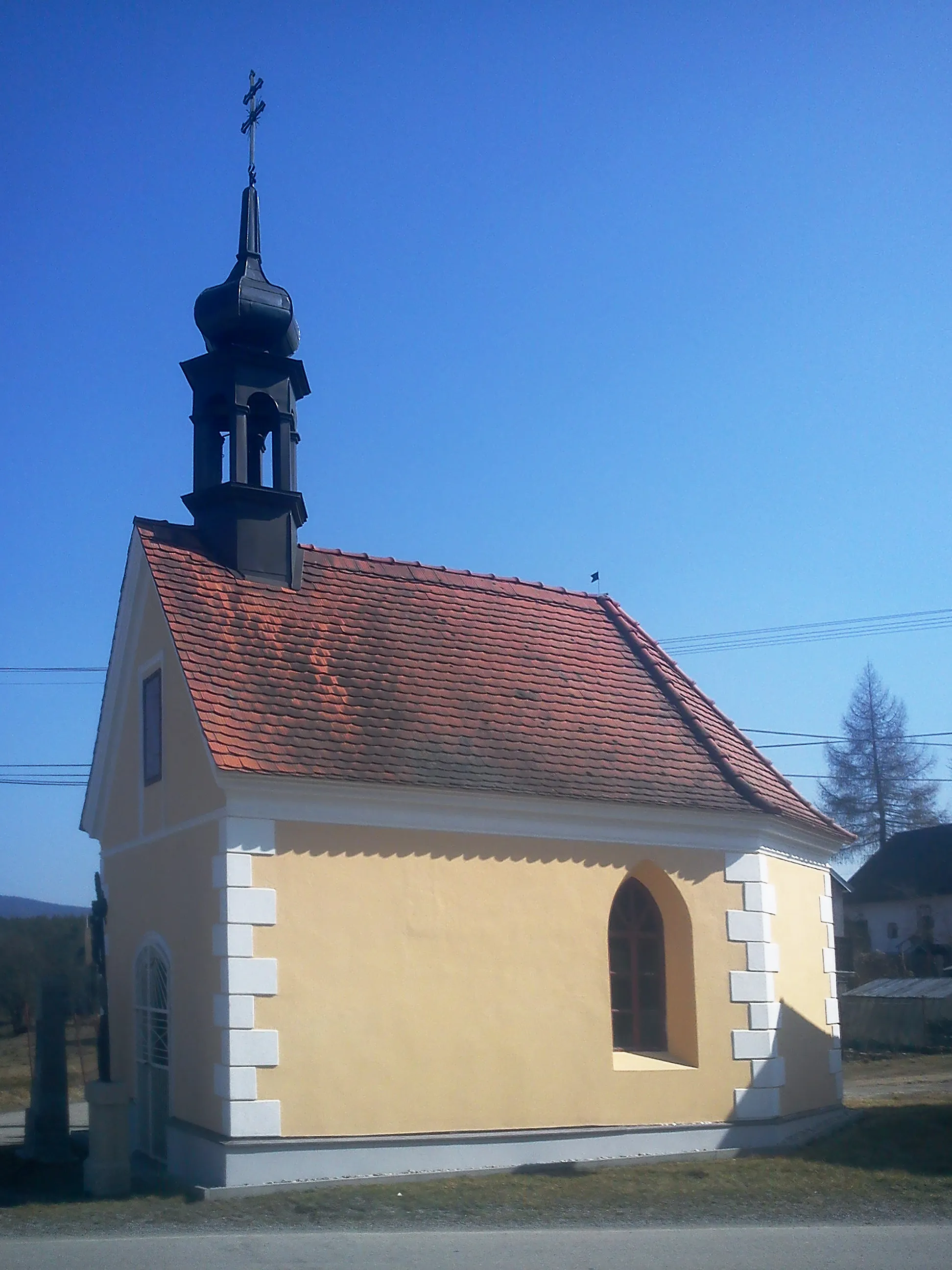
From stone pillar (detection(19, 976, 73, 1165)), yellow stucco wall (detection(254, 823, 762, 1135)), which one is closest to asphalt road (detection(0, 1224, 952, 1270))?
yellow stucco wall (detection(254, 823, 762, 1135))

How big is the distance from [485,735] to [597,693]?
8.14ft

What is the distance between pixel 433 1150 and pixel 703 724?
6.65m

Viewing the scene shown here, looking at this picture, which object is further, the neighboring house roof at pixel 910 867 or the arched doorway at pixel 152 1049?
the neighboring house roof at pixel 910 867

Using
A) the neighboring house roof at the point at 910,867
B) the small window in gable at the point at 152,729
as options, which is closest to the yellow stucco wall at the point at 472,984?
the small window in gable at the point at 152,729

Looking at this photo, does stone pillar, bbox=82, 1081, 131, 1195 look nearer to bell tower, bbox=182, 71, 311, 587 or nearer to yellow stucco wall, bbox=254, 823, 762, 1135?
yellow stucco wall, bbox=254, 823, 762, 1135

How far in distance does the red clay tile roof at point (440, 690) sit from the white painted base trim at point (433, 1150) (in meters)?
3.48

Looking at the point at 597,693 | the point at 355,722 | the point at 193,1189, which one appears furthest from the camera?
the point at 597,693

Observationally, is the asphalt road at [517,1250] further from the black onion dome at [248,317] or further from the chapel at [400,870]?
the black onion dome at [248,317]

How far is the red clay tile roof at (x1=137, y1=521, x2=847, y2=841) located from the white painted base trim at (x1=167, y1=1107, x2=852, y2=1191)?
3.48m

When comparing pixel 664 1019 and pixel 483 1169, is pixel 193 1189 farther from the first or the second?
pixel 664 1019

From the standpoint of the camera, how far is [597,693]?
53.8 feet

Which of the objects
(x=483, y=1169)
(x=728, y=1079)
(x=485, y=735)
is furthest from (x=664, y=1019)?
(x=485, y=735)

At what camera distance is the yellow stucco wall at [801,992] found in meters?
15.0

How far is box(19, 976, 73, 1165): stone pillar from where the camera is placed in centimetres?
1507
